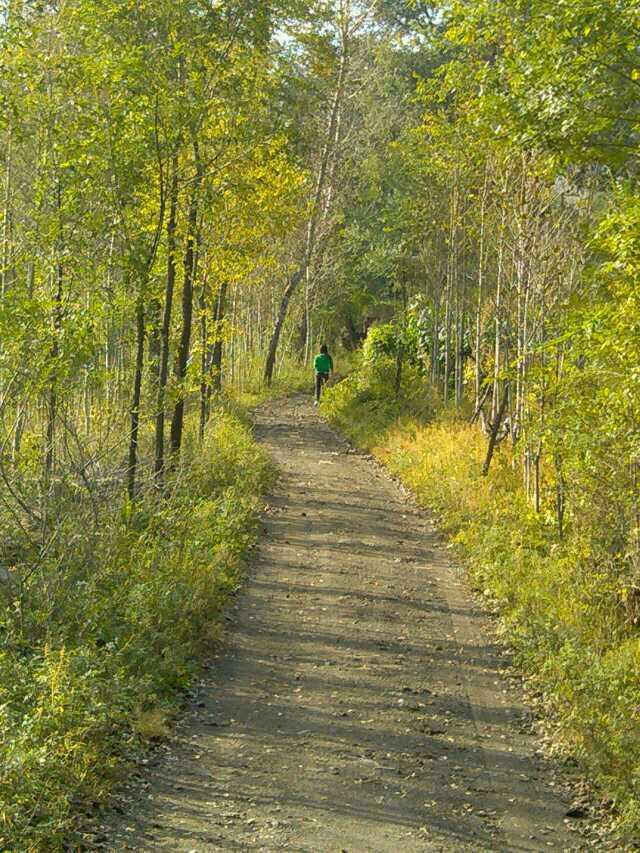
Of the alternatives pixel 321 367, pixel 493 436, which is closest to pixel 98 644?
pixel 493 436

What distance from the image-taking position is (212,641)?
36.4 feet

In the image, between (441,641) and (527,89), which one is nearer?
(527,89)

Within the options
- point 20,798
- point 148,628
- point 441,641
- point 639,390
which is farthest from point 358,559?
point 20,798

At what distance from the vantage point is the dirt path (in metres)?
7.21

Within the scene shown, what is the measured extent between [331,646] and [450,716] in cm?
202

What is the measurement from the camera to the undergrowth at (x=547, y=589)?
28.2 feet

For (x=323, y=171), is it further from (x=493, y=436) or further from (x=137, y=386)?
(x=137, y=386)

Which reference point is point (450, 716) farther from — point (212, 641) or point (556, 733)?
point (212, 641)

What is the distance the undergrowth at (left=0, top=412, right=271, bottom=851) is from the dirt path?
36cm

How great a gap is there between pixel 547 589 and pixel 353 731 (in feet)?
13.8

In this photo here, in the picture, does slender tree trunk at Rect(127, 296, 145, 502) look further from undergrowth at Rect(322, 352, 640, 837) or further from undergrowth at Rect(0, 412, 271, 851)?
undergrowth at Rect(322, 352, 640, 837)

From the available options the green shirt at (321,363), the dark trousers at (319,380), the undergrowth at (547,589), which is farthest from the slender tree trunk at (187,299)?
the dark trousers at (319,380)

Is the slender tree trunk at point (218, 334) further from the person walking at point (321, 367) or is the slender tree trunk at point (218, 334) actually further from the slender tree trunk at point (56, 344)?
the slender tree trunk at point (56, 344)

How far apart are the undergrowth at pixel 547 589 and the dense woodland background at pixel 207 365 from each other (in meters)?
0.04
